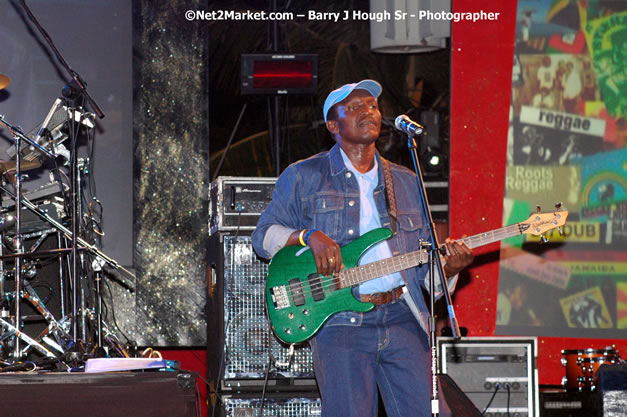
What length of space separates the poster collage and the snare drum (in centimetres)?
100

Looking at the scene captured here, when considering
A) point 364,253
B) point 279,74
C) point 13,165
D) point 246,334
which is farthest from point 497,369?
point 13,165

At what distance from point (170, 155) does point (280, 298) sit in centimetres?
271

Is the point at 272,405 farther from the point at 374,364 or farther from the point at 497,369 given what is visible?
the point at 497,369

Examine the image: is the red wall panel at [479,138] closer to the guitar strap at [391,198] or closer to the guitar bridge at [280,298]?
the guitar strap at [391,198]

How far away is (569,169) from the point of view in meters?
6.82

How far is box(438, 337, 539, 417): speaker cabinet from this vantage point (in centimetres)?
527

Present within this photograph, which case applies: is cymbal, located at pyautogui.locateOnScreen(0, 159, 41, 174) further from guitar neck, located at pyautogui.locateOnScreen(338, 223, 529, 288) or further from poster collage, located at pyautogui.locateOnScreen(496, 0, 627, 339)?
poster collage, located at pyautogui.locateOnScreen(496, 0, 627, 339)

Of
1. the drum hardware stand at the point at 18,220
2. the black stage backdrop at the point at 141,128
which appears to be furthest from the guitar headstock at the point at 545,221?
the drum hardware stand at the point at 18,220

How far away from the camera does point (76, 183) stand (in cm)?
554

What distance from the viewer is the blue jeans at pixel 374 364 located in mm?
3854

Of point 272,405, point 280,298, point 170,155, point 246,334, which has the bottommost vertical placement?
point 272,405

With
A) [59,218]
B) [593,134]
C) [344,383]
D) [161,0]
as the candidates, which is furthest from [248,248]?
[593,134]

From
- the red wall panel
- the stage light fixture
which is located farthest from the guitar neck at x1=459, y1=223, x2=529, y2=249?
the stage light fixture

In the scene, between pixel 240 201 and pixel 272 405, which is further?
pixel 240 201
